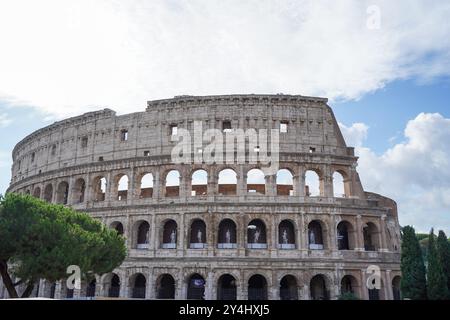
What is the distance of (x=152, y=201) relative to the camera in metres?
26.4

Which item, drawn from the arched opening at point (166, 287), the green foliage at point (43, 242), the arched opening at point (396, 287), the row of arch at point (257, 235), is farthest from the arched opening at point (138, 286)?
the arched opening at point (396, 287)

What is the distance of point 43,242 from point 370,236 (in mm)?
21073

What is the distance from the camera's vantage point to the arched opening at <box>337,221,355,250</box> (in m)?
25.6

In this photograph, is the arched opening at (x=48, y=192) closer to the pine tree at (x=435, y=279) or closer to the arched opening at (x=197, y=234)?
the arched opening at (x=197, y=234)

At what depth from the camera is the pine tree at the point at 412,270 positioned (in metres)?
19.9

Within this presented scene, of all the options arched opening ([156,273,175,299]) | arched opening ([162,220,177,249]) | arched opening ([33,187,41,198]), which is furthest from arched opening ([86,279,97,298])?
arched opening ([33,187,41,198])

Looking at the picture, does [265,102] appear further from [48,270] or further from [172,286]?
[48,270]

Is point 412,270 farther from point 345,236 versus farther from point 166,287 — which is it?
point 166,287

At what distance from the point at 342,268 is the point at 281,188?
7494 millimetres

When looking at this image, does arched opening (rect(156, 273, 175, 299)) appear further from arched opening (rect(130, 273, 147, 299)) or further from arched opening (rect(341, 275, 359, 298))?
arched opening (rect(341, 275, 359, 298))

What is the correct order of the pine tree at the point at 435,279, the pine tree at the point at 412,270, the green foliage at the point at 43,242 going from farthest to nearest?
the pine tree at the point at 412,270 → the pine tree at the point at 435,279 → the green foliage at the point at 43,242

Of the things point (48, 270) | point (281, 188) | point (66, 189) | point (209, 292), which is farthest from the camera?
point (66, 189)

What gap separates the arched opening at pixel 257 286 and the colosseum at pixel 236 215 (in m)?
0.07
